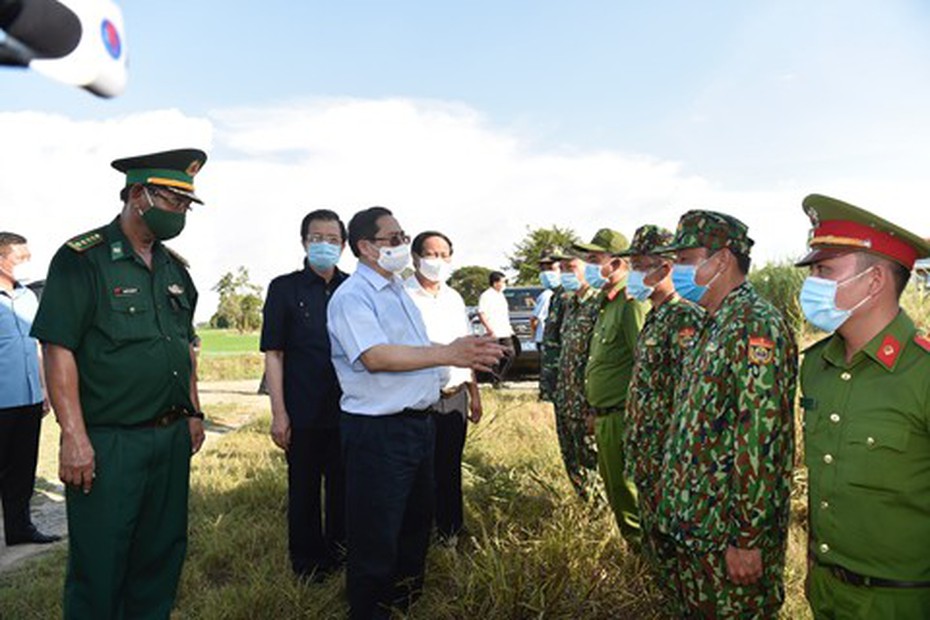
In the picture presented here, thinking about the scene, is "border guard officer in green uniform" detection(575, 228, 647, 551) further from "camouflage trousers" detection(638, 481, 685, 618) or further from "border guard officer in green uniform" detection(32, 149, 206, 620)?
"border guard officer in green uniform" detection(32, 149, 206, 620)

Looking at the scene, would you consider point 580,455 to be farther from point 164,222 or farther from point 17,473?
point 17,473

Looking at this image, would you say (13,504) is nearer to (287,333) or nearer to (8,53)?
(287,333)

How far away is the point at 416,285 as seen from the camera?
4.57 meters

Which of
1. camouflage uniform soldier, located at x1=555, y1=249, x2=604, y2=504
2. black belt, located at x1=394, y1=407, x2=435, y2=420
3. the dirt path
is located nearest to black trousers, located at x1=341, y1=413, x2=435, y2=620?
black belt, located at x1=394, y1=407, x2=435, y2=420

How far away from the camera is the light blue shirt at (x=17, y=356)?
5000 millimetres

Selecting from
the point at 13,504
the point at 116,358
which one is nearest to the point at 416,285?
the point at 116,358

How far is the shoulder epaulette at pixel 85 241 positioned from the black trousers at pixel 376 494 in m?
1.29

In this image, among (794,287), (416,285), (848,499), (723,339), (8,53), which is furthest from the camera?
(794,287)

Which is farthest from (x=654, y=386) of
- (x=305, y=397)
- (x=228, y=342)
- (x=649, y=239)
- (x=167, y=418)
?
(x=228, y=342)

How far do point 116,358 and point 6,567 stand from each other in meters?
2.71

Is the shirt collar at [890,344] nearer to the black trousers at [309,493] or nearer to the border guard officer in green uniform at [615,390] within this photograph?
the border guard officer in green uniform at [615,390]

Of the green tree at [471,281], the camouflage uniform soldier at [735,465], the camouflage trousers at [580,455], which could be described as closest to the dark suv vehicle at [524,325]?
the camouflage trousers at [580,455]

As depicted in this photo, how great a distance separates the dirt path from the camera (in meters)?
5.00

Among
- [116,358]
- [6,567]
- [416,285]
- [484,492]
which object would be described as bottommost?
[6,567]
